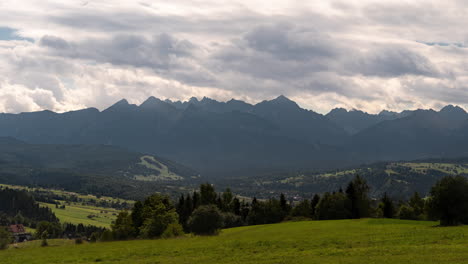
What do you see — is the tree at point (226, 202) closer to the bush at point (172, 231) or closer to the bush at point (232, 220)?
the bush at point (232, 220)

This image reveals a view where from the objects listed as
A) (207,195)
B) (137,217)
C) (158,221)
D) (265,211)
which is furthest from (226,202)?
(158,221)

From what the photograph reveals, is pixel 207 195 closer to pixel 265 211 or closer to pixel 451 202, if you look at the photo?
pixel 265 211

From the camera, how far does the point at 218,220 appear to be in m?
91.1

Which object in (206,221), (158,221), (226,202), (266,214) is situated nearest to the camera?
(206,221)

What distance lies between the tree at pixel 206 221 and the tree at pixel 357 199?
161 feet

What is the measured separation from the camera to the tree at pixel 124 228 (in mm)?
109938

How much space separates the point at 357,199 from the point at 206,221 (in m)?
53.4

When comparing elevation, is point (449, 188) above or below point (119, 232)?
above

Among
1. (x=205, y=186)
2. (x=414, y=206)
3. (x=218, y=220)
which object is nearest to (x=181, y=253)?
(x=218, y=220)

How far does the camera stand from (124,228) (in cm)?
11338

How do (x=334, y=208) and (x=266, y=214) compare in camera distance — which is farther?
(x=266, y=214)

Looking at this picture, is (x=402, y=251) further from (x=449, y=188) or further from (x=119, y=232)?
(x=119, y=232)

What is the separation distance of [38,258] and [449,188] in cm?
6275

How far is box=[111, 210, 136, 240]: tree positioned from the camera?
109938 mm
